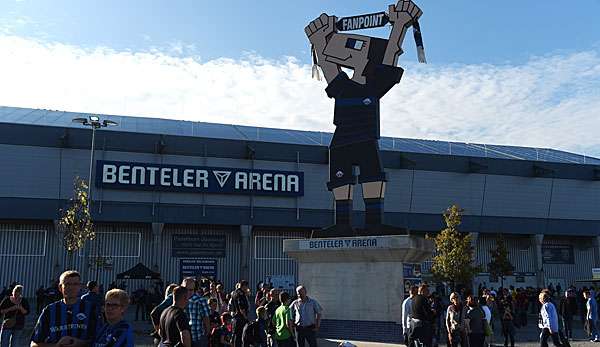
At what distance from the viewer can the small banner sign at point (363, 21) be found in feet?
61.5

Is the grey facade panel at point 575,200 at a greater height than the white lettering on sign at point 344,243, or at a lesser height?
greater

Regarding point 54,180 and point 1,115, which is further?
point 1,115

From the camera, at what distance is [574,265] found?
47531mm

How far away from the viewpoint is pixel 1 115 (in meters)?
40.4

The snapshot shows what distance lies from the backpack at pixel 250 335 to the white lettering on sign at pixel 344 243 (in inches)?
231

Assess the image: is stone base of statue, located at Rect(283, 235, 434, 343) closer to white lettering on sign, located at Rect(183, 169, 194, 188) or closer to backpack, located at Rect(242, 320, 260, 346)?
backpack, located at Rect(242, 320, 260, 346)

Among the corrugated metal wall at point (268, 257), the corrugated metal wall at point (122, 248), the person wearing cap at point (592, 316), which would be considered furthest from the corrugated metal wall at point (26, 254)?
the person wearing cap at point (592, 316)

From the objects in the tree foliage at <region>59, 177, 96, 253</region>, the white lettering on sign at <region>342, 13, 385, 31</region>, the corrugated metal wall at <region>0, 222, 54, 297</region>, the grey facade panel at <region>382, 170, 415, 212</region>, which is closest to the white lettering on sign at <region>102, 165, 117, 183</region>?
the corrugated metal wall at <region>0, 222, 54, 297</region>

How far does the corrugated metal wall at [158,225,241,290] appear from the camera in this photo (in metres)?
38.9

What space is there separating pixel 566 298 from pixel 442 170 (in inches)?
844

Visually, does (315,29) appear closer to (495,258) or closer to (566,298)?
(566,298)

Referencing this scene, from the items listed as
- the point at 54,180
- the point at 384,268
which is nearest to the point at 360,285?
the point at 384,268

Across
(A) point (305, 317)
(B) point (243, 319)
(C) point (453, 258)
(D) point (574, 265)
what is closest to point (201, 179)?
(C) point (453, 258)

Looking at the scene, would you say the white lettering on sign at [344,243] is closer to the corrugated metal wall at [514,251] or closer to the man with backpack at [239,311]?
the man with backpack at [239,311]
